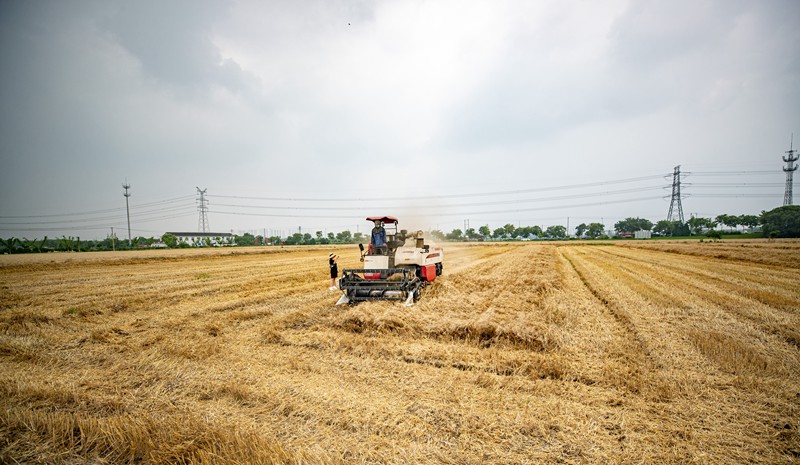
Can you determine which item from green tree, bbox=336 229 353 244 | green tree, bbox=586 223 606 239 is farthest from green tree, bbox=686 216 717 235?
green tree, bbox=336 229 353 244

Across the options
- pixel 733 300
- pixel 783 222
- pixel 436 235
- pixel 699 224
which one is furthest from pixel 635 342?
pixel 699 224

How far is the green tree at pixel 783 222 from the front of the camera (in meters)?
51.2

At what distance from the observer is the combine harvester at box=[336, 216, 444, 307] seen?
900cm

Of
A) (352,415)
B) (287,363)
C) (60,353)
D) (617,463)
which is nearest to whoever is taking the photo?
(617,463)

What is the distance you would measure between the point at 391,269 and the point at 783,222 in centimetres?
8472

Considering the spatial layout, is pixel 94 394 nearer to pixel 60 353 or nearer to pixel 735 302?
pixel 60 353

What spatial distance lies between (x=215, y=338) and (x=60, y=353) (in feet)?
8.04

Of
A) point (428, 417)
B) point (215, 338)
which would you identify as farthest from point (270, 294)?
point (428, 417)

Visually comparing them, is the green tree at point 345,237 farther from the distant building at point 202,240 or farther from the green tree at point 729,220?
the green tree at point 729,220

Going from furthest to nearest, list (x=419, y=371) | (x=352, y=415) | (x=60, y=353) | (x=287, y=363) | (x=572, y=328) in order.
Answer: (x=572, y=328), (x=60, y=353), (x=287, y=363), (x=419, y=371), (x=352, y=415)

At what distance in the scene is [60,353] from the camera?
5.55m

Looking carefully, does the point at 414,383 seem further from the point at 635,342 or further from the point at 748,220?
the point at 748,220

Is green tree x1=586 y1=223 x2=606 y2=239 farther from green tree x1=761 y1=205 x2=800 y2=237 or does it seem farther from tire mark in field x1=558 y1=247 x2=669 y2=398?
tire mark in field x1=558 y1=247 x2=669 y2=398

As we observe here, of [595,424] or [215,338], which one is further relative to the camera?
[215,338]
